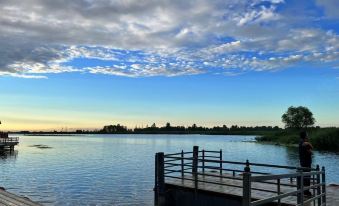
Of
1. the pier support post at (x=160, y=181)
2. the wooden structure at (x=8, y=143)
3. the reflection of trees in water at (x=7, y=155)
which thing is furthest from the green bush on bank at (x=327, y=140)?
the pier support post at (x=160, y=181)

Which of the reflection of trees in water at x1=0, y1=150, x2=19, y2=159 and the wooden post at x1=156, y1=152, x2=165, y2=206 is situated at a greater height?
the wooden post at x1=156, y1=152, x2=165, y2=206

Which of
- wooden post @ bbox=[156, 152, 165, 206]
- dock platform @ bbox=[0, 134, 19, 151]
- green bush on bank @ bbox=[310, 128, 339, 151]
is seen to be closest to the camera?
wooden post @ bbox=[156, 152, 165, 206]

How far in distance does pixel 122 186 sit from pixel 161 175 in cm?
1700

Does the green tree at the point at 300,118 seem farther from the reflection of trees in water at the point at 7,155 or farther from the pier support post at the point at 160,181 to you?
the pier support post at the point at 160,181

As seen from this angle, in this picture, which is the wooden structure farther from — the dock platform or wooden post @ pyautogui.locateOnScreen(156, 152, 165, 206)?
wooden post @ pyautogui.locateOnScreen(156, 152, 165, 206)

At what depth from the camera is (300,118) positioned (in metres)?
171

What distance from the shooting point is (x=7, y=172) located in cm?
4559

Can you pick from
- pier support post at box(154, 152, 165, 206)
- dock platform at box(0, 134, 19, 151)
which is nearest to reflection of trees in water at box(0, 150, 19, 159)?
dock platform at box(0, 134, 19, 151)

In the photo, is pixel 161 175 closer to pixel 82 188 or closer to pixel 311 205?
pixel 311 205

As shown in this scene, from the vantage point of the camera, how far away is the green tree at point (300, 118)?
171 m

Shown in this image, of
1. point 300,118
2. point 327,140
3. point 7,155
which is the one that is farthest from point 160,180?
point 300,118

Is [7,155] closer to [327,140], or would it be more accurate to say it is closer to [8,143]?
[8,143]

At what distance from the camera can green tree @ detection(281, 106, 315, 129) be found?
171250 millimetres

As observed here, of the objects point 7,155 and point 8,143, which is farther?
point 8,143
